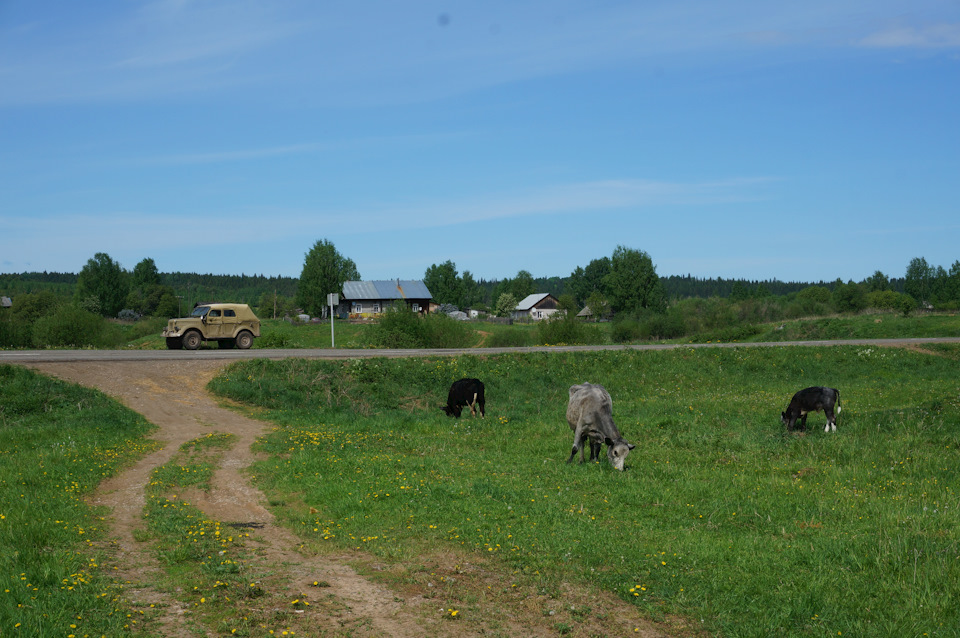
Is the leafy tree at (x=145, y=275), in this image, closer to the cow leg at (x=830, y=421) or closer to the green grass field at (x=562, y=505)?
the green grass field at (x=562, y=505)

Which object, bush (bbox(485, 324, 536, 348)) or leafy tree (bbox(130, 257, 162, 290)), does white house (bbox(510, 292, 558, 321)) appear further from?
bush (bbox(485, 324, 536, 348))

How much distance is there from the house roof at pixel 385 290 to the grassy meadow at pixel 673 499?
316 ft

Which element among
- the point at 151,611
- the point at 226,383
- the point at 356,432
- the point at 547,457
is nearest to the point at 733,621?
the point at 151,611

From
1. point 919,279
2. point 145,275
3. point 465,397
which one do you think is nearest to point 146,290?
point 145,275

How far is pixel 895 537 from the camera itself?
998 cm

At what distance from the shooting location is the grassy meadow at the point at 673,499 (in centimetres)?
833

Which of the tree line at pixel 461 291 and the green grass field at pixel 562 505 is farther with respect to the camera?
the tree line at pixel 461 291

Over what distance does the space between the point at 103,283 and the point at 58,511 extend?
131847mm

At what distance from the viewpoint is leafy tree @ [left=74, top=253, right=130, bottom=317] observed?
12656 centimetres

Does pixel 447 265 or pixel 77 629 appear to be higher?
pixel 447 265

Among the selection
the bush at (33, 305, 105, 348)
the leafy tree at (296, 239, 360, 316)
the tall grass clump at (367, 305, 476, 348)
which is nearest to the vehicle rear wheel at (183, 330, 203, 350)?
the tall grass clump at (367, 305, 476, 348)

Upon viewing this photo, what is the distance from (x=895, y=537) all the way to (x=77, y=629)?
10.5 meters

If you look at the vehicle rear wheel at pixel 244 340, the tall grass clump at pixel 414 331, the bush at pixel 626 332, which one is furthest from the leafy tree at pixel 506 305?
the vehicle rear wheel at pixel 244 340

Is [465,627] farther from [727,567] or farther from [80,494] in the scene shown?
[80,494]
